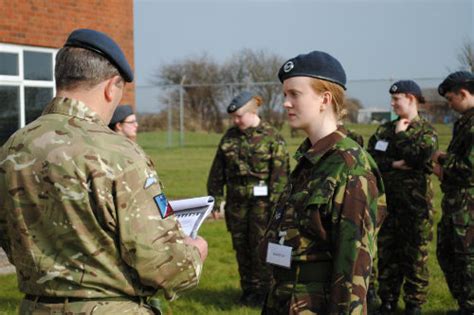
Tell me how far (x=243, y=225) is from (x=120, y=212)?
4698 mm

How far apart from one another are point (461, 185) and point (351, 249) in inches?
129

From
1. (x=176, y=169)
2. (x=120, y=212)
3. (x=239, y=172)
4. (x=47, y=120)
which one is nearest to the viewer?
(x=120, y=212)

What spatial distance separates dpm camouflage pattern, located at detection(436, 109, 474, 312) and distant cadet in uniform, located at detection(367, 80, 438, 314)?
36 cm

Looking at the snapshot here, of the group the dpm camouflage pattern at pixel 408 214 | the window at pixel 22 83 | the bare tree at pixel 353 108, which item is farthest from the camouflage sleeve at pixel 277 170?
the bare tree at pixel 353 108

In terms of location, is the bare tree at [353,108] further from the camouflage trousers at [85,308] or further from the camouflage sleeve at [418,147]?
the camouflage trousers at [85,308]

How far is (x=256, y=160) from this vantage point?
671 centimetres

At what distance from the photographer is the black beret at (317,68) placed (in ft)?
9.46

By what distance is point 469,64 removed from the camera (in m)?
16.4

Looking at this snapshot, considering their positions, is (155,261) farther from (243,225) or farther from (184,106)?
(184,106)

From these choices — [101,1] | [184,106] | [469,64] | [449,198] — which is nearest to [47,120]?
[449,198]

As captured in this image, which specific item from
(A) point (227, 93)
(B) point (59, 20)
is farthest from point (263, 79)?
(B) point (59, 20)

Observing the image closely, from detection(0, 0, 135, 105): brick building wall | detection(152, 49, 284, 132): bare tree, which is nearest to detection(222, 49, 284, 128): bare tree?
detection(152, 49, 284, 132): bare tree

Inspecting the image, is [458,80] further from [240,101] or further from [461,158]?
[240,101]

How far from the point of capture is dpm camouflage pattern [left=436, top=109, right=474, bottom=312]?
5.34m
